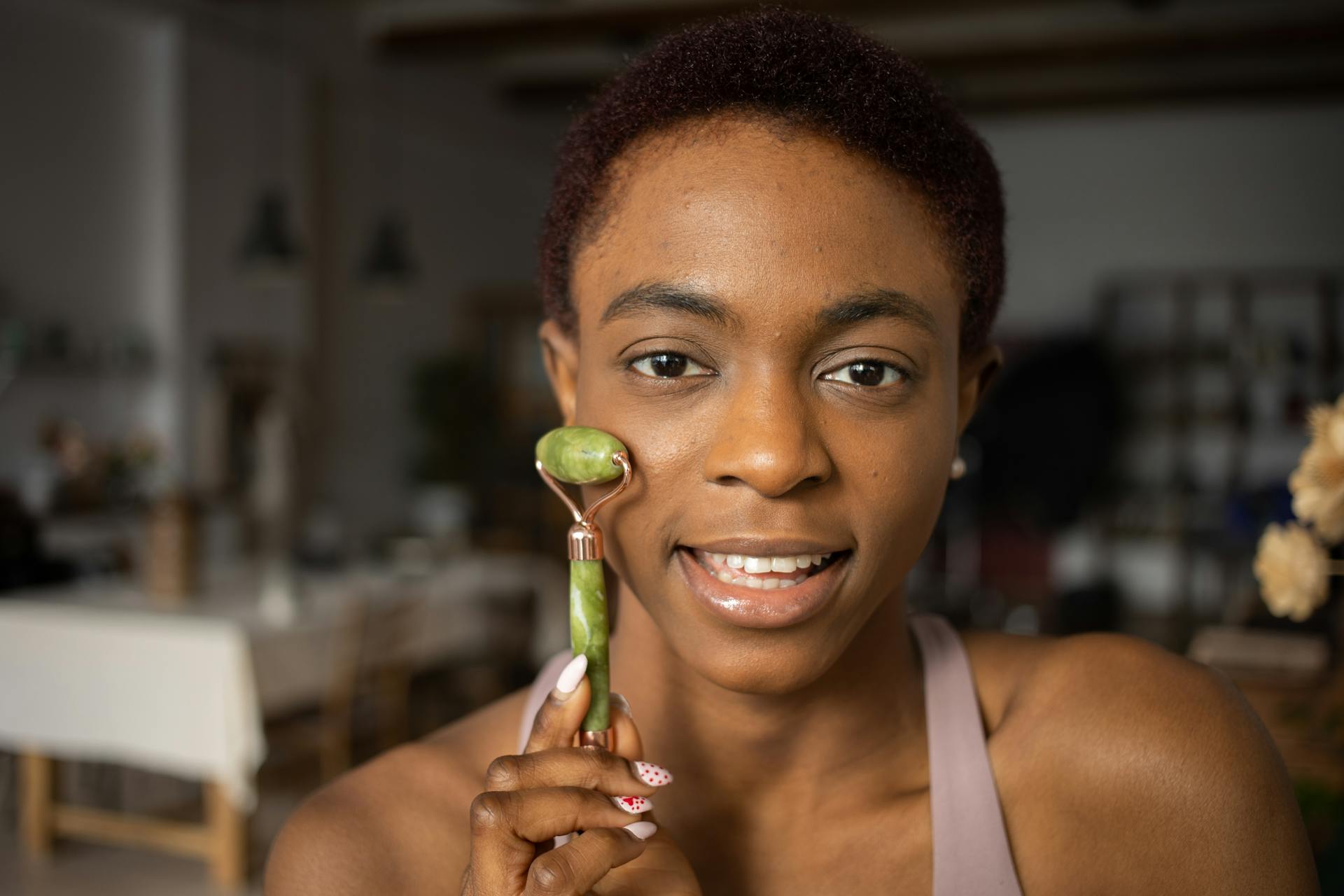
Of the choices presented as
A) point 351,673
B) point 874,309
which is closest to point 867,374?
point 874,309

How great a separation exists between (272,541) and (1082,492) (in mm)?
6081

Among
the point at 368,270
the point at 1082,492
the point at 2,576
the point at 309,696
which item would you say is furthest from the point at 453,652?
the point at 1082,492

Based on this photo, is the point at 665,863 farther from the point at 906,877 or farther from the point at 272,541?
the point at 272,541

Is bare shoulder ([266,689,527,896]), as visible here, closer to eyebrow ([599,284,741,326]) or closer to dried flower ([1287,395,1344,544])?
eyebrow ([599,284,741,326])

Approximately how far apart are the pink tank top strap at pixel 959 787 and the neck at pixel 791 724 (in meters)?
0.04

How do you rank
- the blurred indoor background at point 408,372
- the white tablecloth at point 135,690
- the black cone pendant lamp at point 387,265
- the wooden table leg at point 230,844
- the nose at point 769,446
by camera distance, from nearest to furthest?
the nose at point 769,446 < the white tablecloth at point 135,690 < the wooden table leg at point 230,844 < the blurred indoor background at point 408,372 < the black cone pendant lamp at point 387,265

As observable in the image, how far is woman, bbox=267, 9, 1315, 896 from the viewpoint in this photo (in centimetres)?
85

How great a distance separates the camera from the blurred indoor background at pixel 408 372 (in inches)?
149

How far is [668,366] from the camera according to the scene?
2.95 feet

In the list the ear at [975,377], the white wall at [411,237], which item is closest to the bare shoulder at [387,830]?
the ear at [975,377]

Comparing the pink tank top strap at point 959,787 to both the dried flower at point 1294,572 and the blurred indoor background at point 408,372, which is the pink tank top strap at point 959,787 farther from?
the blurred indoor background at point 408,372

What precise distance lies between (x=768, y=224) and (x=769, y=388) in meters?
0.12

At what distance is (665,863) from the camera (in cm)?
88

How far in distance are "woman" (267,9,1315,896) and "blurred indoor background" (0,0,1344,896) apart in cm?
73
